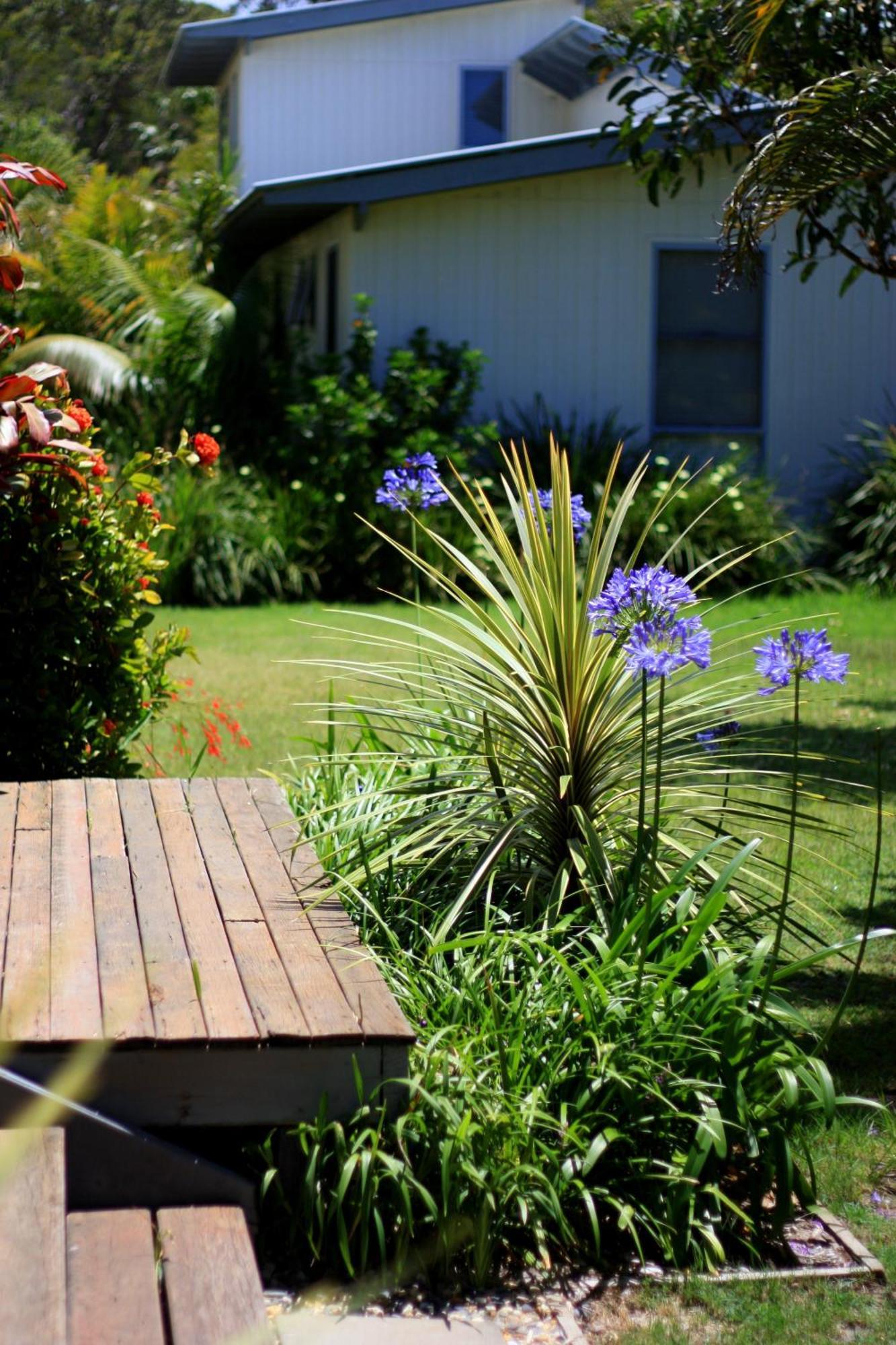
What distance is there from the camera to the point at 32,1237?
8.65ft

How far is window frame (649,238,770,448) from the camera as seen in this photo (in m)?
15.0

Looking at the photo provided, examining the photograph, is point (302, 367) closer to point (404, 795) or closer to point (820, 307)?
point (820, 307)

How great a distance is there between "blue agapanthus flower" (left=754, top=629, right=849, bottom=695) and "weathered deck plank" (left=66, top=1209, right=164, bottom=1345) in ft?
5.64

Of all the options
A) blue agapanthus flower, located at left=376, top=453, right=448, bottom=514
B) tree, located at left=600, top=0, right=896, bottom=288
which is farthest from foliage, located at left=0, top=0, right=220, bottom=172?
blue agapanthus flower, located at left=376, top=453, right=448, bottom=514

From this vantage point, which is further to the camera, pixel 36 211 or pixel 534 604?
pixel 36 211

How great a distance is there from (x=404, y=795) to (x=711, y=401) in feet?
36.9

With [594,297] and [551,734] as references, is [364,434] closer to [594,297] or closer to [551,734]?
[594,297]

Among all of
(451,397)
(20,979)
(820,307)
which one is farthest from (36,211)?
(20,979)

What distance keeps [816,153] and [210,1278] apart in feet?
13.7

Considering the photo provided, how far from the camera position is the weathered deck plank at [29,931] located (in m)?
3.08

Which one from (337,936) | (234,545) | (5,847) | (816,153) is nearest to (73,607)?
(5,847)

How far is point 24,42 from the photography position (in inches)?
1481

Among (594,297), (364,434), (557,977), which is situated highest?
(594,297)

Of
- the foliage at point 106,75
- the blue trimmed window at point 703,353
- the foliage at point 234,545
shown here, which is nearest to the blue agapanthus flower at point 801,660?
the foliage at point 234,545
